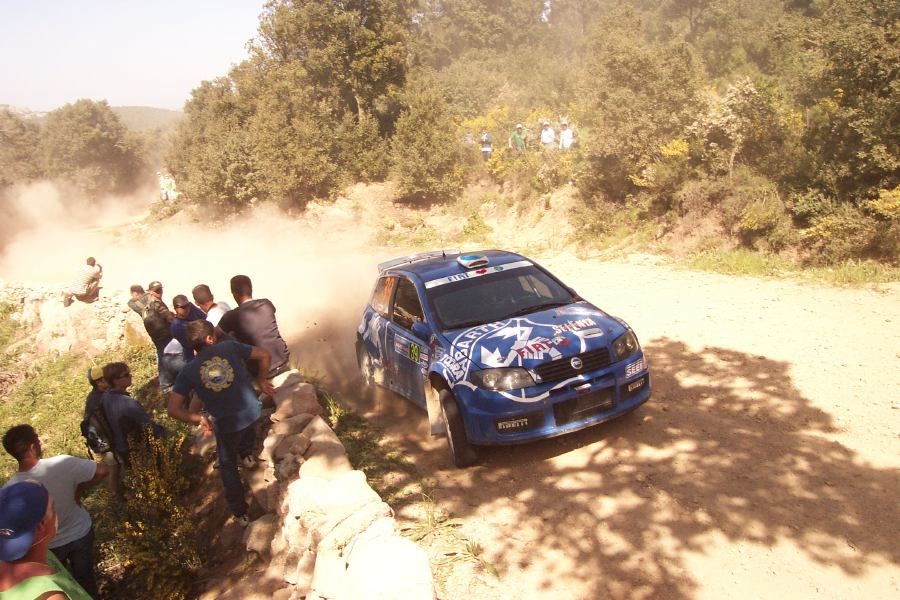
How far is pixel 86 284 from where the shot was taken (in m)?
14.3

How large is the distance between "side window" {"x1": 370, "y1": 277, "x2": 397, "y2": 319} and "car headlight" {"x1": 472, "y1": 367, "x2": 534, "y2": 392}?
7.06 ft

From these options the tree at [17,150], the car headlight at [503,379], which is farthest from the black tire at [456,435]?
the tree at [17,150]

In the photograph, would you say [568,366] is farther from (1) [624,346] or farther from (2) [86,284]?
(2) [86,284]

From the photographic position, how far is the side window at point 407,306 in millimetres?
6484

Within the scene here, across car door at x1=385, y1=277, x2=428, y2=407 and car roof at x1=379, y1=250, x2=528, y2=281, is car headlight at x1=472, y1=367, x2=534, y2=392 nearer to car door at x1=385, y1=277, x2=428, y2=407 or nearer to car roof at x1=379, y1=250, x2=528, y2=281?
car door at x1=385, y1=277, x2=428, y2=407

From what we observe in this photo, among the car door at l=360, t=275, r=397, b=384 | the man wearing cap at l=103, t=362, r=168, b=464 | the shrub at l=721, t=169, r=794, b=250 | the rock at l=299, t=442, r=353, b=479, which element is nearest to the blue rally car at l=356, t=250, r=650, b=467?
the car door at l=360, t=275, r=397, b=384

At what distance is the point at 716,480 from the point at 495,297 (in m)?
2.68

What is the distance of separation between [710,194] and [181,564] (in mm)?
11834

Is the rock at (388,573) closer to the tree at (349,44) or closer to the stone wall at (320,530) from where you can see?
the stone wall at (320,530)

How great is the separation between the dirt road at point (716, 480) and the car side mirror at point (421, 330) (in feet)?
3.88

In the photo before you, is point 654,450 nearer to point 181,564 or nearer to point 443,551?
point 443,551

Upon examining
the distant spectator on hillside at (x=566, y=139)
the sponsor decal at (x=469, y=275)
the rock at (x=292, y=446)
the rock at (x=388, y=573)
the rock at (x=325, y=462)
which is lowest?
the rock at (x=292, y=446)

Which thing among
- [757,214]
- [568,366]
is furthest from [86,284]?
[757,214]

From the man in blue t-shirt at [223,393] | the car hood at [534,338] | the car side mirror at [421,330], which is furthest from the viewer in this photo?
the car side mirror at [421,330]
